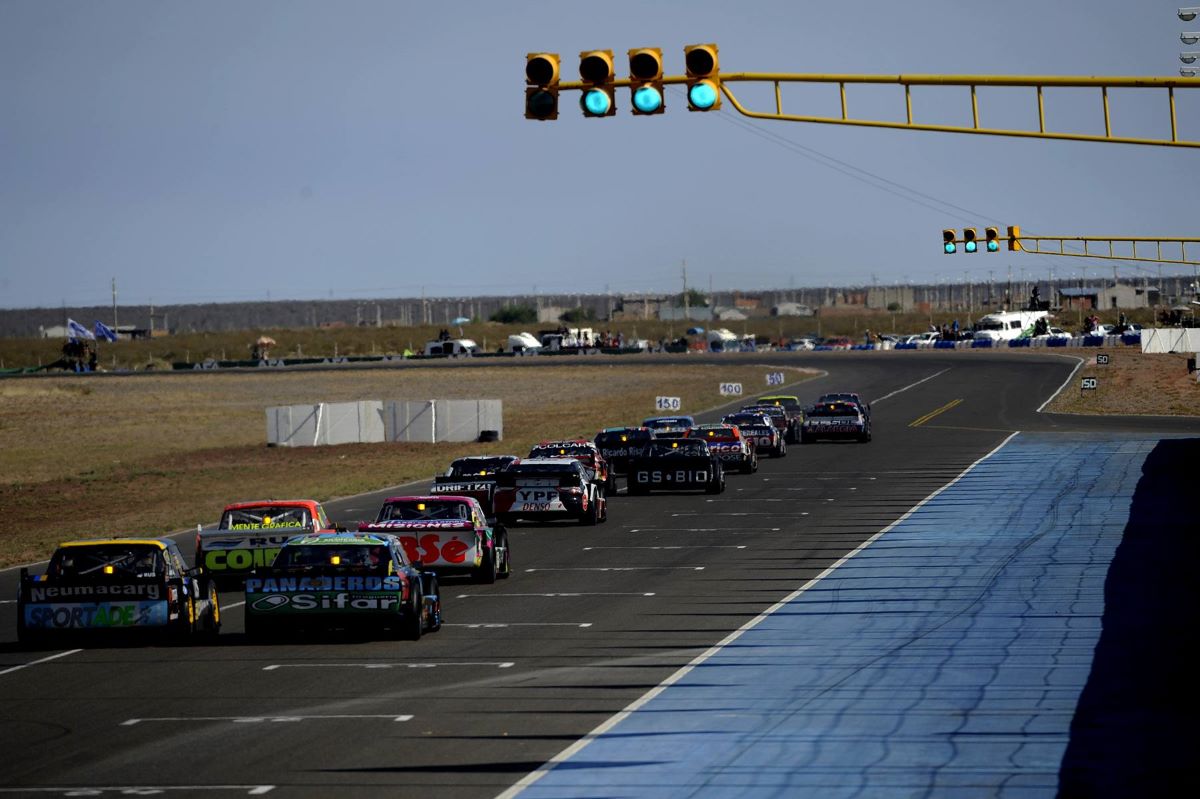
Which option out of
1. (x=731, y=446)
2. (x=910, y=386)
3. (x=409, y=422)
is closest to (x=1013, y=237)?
(x=731, y=446)

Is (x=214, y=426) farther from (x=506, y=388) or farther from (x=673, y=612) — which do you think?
(x=673, y=612)

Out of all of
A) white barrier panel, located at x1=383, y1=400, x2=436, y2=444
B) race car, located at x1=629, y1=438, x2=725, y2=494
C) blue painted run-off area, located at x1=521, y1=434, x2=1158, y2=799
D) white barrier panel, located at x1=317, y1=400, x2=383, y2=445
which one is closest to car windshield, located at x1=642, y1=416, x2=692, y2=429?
race car, located at x1=629, y1=438, x2=725, y2=494

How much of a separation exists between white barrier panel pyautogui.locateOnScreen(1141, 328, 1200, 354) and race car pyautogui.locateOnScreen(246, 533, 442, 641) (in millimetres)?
89316

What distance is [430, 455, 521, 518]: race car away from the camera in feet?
124

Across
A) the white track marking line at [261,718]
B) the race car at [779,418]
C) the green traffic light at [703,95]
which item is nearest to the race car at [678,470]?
the race car at [779,418]

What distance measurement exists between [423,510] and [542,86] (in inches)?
415

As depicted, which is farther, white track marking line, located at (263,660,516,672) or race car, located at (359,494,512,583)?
race car, located at (359,494,512,583)

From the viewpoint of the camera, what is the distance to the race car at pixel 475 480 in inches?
1486

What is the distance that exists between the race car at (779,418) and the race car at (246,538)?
32.8 metres

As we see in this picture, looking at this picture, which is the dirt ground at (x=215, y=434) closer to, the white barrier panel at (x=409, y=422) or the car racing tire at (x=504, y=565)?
the white barrier panel at (x=409, y=422)

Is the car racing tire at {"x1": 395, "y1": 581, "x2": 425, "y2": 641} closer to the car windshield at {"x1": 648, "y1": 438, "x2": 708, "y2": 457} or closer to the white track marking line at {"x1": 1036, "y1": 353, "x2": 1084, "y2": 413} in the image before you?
the car windshield at {"x1": 648, "y1": 438, "x2": 708, "y2": 457}

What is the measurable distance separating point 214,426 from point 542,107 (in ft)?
234

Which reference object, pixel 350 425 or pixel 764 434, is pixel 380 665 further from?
pixel 350 425

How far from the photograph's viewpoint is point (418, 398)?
10319 centimetres
